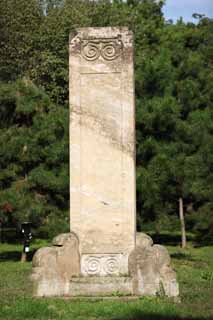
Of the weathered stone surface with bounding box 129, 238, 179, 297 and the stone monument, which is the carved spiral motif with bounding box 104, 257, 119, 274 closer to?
the stone monument

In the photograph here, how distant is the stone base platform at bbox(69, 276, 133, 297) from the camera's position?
10.4m

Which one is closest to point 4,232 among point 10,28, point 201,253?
point 201,253

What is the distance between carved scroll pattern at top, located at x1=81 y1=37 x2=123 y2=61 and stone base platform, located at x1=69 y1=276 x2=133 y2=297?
3.03 metres

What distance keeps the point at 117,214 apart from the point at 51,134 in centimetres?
783

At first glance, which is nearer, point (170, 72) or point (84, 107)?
point (84, 107)

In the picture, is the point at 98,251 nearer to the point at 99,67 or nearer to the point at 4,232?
the point at 99,67

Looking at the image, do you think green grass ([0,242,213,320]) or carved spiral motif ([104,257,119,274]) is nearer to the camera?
green grass ([0,242,213,320])

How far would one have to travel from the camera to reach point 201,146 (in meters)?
20.7

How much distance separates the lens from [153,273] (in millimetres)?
10312

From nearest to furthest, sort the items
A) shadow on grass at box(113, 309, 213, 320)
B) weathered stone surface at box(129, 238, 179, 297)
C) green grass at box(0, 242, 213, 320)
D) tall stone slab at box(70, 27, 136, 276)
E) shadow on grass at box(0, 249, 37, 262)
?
shadow on grass at box(113, 309, 213, 320) < green grass at box(0, 242, 213, 320) < weathered stone surface at box(129, 238, 179, 297) < tall stone slab at box(70, 27, 136, 276) < shadow on grass at box(0, 249, 37, 262)

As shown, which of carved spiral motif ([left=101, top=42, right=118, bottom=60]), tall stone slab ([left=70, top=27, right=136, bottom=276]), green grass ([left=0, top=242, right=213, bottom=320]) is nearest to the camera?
green grass ([left=0, top=242, right=213, bottom=320])

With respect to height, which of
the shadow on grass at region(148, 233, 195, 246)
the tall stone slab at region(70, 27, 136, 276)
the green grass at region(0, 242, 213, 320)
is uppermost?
the tall stone slab at region(70, 27, 136, 276)

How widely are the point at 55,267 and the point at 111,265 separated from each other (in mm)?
782

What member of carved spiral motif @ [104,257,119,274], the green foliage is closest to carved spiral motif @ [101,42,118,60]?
carved spiral motif @ [104,257,119,274]
